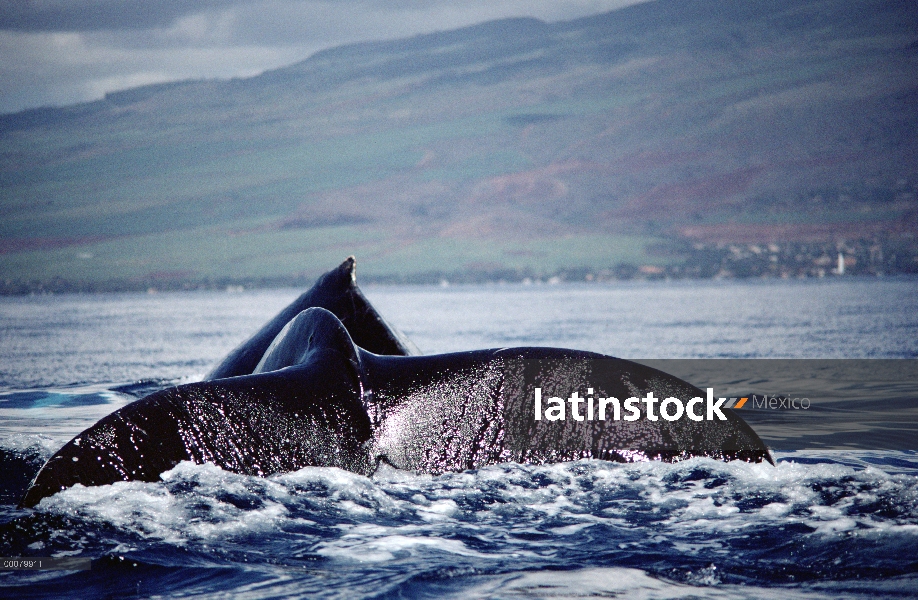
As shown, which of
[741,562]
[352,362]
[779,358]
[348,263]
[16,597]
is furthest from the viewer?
[779,358]

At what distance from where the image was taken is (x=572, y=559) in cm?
342

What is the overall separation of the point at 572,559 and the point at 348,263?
9.86 ft

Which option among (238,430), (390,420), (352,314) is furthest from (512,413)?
(352,314)

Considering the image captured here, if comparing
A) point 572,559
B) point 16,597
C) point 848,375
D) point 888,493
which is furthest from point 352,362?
point 848,375

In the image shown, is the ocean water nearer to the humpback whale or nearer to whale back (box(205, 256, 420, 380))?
the humpback whale

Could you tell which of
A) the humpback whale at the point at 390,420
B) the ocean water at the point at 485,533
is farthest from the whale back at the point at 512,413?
the ocean water at the point at 485,533

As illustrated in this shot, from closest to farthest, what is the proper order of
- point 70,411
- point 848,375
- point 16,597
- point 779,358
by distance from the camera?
point 16,597, point 70,411, point 848,375, point 779,358

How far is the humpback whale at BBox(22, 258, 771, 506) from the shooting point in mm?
3711

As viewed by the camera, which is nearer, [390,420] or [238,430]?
[238,430]

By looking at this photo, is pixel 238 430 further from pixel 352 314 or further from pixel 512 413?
pixel 352 314

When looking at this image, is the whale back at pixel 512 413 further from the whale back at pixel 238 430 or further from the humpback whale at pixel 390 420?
the whale back at pixel 238 430

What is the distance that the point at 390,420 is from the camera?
13.2ft

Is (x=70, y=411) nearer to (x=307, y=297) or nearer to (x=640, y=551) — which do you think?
(x=307, y=297)

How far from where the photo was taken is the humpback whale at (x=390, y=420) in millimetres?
3711
